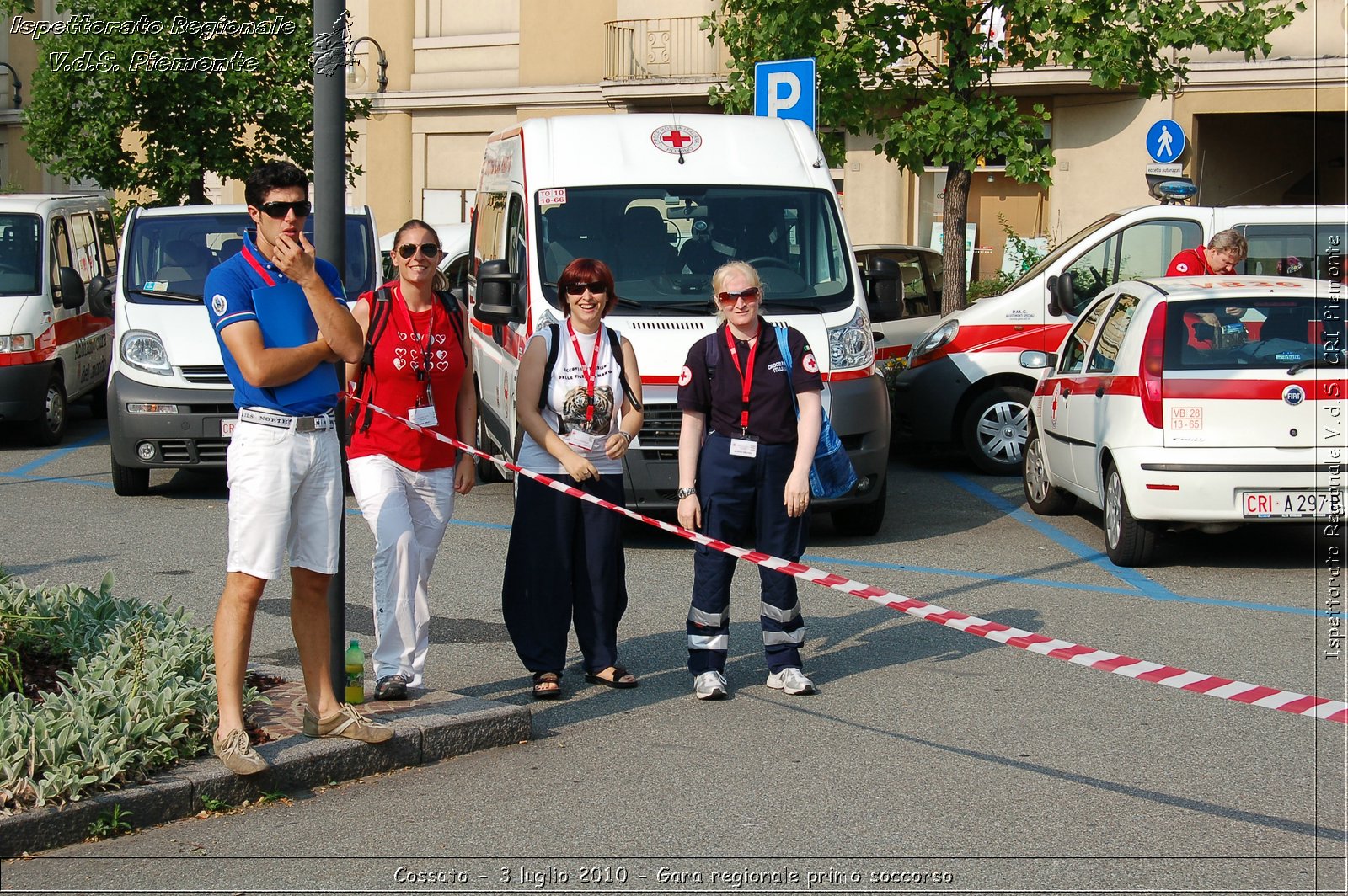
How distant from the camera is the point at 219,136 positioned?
19.7 m

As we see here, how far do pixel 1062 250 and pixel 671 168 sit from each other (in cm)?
453

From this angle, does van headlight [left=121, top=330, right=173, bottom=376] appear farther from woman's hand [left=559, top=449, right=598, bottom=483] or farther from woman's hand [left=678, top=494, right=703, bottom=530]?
woman's hand [left=678, top=494, right=703, bottom=530]

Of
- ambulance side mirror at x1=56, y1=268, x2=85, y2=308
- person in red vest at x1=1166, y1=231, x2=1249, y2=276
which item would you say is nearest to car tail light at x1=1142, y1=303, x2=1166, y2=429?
person in red vest at x1=1166, y1=231, x2=1249, y2=276

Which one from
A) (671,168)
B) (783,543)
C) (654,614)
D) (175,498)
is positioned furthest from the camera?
(175,498)

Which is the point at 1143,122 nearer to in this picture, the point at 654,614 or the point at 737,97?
the point at 737,97

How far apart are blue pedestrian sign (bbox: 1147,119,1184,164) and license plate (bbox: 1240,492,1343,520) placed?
925 centimetres

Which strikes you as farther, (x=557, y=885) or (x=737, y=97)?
(x=737, y=97)

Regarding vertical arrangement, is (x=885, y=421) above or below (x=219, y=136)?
below

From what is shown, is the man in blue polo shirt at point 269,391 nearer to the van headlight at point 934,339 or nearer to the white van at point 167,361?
the white van at point 167,361

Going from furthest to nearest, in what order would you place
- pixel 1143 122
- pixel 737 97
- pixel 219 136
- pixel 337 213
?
pixel 1143 122 < pixel 219 136 < pixel 737 97 < pixel 337 213

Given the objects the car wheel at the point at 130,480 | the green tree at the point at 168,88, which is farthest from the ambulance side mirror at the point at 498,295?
the green tree at the point at 168,88

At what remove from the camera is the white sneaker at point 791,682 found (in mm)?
6867

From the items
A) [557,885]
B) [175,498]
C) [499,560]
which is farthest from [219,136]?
[557,885]

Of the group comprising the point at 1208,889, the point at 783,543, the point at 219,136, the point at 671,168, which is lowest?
the point at 1208,889
